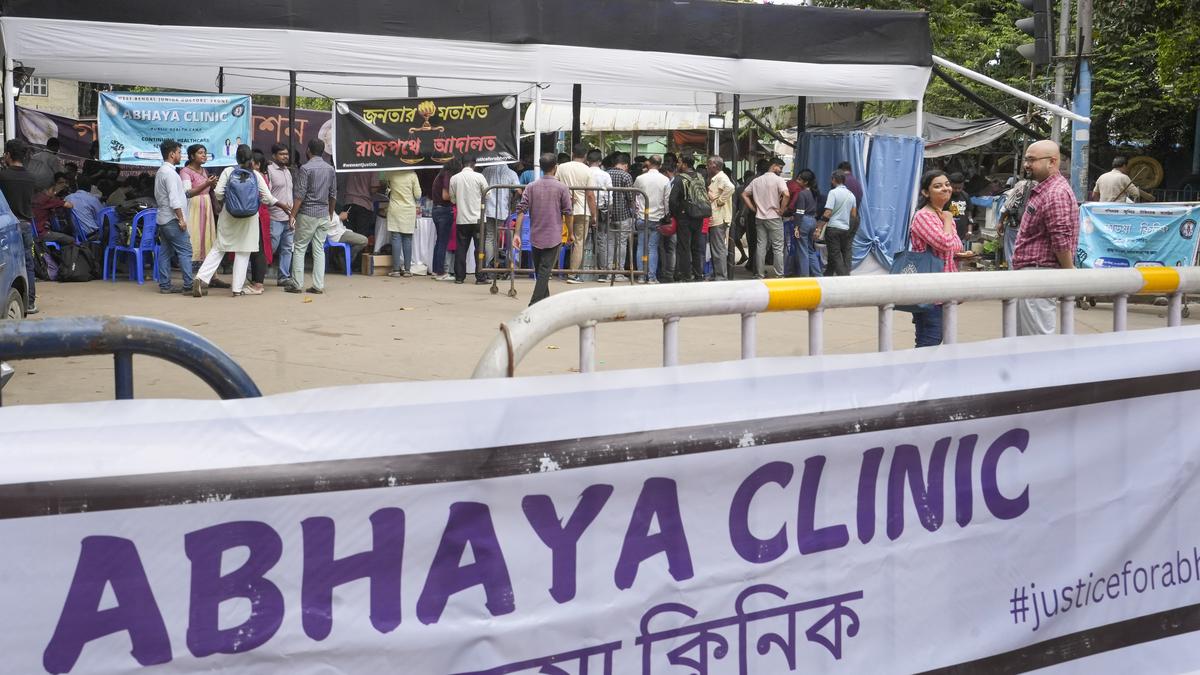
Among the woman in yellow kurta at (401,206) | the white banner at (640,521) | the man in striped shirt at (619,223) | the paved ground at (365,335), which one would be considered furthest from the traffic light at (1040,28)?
the white banner at (640,521)

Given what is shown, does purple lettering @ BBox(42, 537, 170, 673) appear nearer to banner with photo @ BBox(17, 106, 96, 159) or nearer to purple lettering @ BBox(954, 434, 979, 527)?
purple lettering @ BBox(954, 434, 979, 527)

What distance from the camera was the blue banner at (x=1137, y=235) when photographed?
12.9 meters

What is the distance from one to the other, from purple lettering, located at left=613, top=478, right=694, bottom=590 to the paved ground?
3610mm

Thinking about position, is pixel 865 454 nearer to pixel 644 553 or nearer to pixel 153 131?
pixel 644 553

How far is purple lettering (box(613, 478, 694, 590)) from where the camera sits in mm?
2588

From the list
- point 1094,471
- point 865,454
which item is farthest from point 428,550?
point 1094,471

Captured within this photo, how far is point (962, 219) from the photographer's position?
16.7 m

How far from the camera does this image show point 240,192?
12.9m

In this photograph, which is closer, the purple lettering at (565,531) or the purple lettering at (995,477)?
the purple lettering at (565,531)

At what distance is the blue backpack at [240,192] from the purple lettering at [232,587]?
11.3m

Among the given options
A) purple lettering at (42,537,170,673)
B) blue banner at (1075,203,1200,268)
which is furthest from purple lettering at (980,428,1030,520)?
blue banner at (1075,203,1200,268)

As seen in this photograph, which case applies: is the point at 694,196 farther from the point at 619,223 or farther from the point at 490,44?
the point at 490,44

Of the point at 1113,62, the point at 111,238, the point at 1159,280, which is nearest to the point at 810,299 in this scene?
the point at 1159,280

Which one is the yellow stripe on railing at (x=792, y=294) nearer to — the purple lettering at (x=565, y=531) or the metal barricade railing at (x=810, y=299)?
the metal barricade railing at (x=810, y=299)
